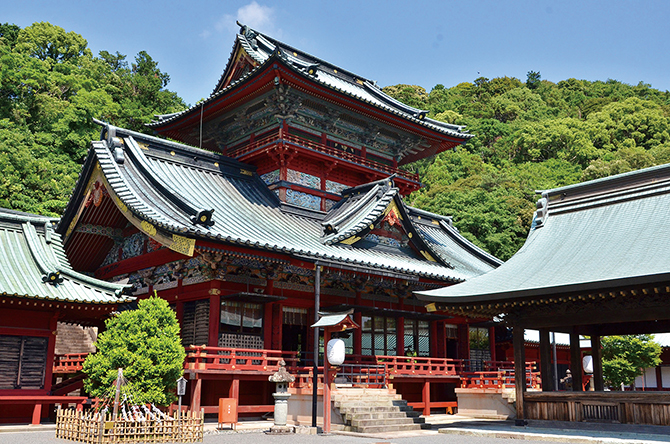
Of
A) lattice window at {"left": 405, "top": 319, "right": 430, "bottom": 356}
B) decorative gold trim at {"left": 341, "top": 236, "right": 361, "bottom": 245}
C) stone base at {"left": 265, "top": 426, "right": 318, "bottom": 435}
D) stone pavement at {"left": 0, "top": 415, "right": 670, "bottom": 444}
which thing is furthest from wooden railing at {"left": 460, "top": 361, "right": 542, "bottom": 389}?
stone base at {"left": 265, "top": 426, "right": 318, "bottom": 435}

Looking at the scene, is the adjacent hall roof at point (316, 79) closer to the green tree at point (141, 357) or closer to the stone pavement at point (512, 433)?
the green tree at point (141, 357)

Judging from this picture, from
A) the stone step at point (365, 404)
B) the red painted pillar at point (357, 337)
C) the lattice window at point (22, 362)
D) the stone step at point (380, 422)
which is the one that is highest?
the red painted pillar at point (357, 337)

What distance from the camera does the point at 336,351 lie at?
1700cm

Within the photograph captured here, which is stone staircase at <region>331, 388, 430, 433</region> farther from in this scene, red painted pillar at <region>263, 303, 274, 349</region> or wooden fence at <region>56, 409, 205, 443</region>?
wooden fence at <region>56, 409, 205, 443</region>

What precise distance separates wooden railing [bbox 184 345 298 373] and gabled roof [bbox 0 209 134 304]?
2766mm

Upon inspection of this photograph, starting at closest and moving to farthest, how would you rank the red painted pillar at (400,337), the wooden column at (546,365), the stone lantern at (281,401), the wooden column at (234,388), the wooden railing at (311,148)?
the stone lantern at (281,401) → the wooden column at (546,365) → the wooden column at (234,388) → the red painted pillar at (400,337) → the wooden railing at (311,148)

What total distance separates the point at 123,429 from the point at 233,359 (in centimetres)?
558

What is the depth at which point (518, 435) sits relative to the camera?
51.9 feet

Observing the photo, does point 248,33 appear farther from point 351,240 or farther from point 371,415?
point 371,415

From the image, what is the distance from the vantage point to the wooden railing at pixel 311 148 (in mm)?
25469

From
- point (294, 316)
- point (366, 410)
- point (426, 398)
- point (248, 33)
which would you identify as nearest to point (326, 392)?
point (366, 410)

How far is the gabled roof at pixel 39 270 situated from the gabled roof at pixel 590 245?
1010 cm

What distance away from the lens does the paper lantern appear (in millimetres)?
16969

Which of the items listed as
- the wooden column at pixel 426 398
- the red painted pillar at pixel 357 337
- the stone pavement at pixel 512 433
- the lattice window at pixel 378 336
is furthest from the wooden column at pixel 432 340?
the stone pavement at pixel 512 433
